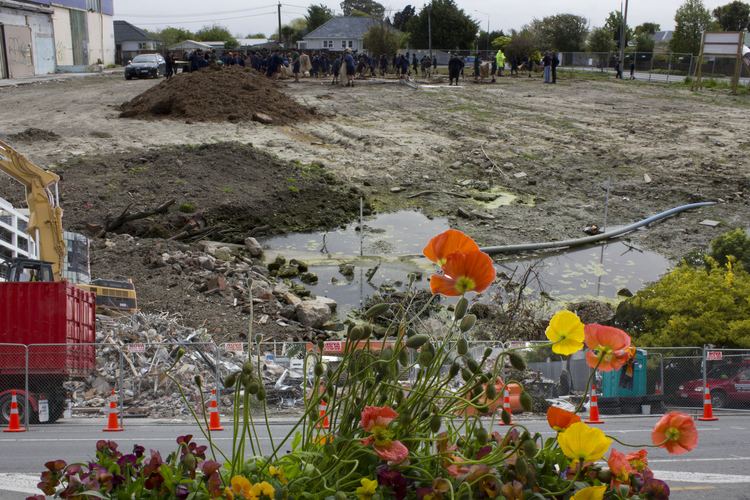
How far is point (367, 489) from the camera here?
3289 mm

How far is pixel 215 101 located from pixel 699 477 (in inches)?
1288

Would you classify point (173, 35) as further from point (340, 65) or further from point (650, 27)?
point (340, 65)

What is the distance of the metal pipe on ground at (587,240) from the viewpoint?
2648 centimetres

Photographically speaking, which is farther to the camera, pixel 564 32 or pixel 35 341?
pixel 564 32

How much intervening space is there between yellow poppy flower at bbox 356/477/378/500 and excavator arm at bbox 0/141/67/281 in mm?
15463

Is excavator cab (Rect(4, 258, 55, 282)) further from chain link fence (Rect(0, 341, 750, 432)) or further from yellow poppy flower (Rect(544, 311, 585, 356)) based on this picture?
yellow poppy flower (Rect(544, 311, 585, 356))

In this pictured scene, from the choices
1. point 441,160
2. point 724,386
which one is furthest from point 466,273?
point 441,160

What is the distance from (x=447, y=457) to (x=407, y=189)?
29.0 meters

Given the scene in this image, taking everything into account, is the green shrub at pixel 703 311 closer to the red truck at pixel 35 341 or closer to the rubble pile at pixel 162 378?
the rubble pile at pixel 162 378

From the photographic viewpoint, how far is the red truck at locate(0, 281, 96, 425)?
1429 cm

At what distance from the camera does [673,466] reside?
10312 mm

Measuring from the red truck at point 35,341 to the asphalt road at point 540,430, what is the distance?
2.13ft

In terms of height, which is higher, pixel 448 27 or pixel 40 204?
pixel 448 27

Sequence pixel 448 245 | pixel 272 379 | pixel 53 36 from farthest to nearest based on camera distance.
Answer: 1. pixel 53 36
2. pixel 272 379
3. pixel 448 245
